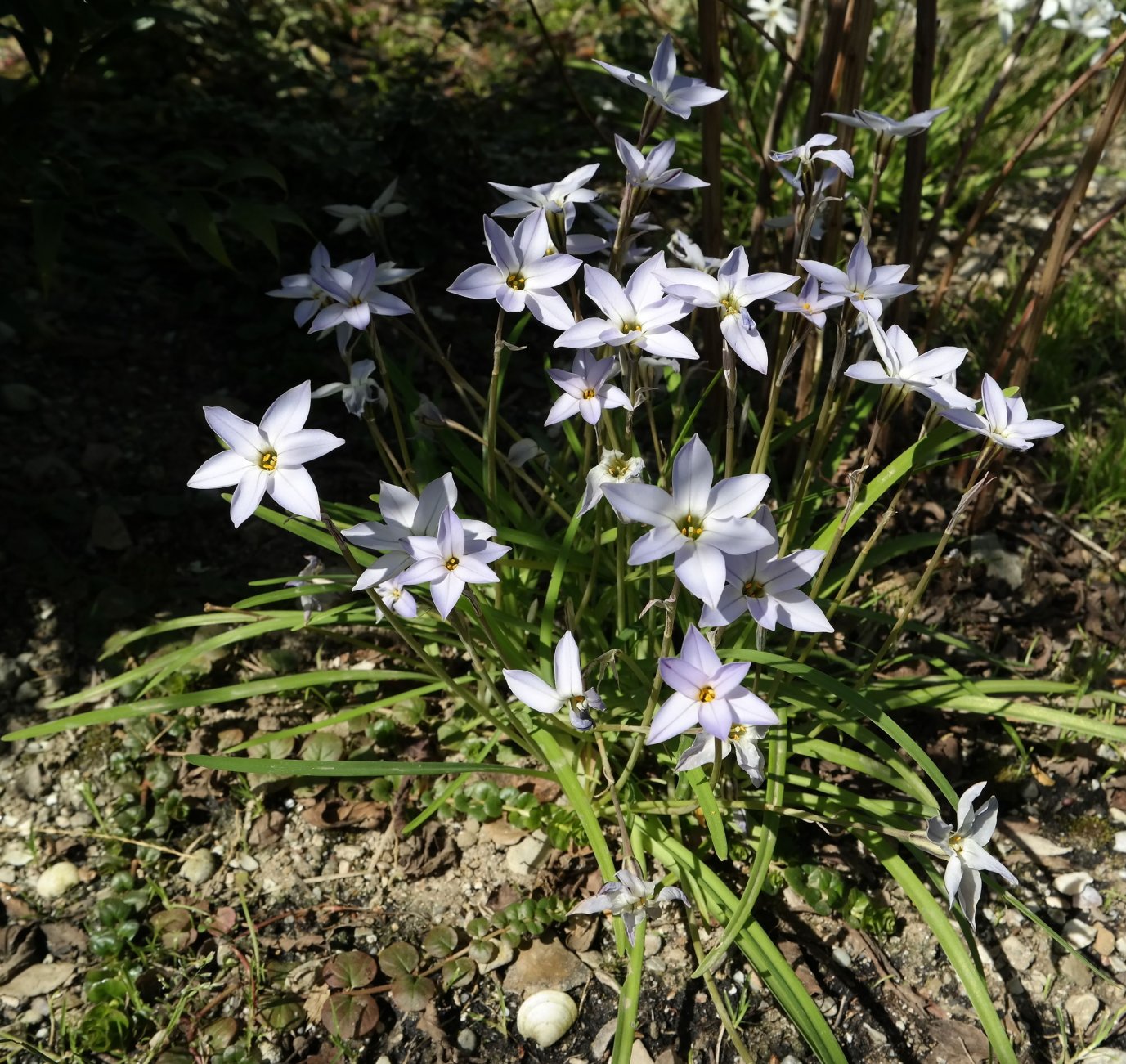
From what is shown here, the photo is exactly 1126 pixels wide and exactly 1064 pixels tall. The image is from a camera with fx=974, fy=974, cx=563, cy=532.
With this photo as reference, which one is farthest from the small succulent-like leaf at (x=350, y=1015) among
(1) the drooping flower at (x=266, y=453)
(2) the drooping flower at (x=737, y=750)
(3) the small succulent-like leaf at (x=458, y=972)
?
(1) the drooping flower at (x=266, y=453)

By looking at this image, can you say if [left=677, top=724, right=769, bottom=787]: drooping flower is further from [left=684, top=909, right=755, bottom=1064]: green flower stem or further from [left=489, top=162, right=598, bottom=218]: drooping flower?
[left=489, top=162, right=598, bottom=218]: drooping flower

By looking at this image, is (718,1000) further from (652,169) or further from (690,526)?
(652,169)

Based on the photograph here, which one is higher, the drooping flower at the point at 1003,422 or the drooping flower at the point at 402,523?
the drooping flower at the point at 1003,422

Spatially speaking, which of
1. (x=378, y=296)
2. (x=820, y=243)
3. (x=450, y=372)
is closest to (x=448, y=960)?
(x=450, y=372)

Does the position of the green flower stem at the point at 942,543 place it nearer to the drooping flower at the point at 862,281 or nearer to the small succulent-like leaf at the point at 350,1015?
the drooping flower at the point at 862,281

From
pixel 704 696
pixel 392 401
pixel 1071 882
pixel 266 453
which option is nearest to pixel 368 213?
pixel 392 401

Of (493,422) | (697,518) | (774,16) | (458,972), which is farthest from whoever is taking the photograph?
(774,16)
